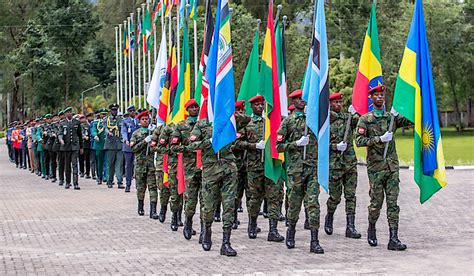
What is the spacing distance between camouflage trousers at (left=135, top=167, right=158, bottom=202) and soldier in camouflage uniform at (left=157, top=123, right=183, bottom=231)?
5.07 feet

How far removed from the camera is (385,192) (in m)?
9.93

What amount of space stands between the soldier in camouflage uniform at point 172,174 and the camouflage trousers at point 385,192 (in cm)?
314

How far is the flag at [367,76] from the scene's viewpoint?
11.0 metres

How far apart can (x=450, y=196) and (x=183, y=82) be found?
6.31 meters

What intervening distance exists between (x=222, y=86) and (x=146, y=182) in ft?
14.4

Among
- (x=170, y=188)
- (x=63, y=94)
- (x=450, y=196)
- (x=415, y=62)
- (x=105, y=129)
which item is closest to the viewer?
(x=415, y=62)

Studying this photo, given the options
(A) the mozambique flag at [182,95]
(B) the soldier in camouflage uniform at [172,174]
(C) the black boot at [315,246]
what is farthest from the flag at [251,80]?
(C) the black boot at [315,246]

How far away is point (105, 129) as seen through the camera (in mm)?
20578

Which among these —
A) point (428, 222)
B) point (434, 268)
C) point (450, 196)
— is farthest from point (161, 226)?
point (450, 196)

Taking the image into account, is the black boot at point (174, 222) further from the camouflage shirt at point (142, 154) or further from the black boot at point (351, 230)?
the black boot at point (351, 230)

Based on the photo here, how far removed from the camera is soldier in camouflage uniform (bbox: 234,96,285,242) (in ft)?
36.1

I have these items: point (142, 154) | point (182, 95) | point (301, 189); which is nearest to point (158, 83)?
point (142, 154)

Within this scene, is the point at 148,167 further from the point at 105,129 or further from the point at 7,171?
the point at 7,171

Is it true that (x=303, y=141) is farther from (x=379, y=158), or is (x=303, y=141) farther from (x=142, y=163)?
(x=142, y=163)
